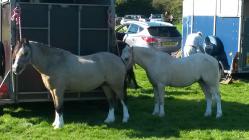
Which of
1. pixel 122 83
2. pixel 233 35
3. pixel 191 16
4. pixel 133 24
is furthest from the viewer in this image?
pixel 133 24

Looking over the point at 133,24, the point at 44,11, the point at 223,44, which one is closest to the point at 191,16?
the point at 223,44

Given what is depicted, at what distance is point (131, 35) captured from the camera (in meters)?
24.0

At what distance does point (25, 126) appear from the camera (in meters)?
9.45

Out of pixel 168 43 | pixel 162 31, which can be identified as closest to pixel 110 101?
pixel 168 43

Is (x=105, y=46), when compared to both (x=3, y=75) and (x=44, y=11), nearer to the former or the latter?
(x=44, y=11)

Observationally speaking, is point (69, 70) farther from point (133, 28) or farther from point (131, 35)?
point (133, 28)

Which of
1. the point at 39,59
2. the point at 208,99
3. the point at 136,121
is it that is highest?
the point at 39,59

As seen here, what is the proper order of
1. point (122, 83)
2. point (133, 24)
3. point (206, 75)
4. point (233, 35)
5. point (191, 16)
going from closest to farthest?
point (122, 83), point (206, 75), point (233, 35), point (191, 16), point (133, 24)

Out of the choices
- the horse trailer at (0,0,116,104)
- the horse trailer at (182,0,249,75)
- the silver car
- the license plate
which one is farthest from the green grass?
the license plate

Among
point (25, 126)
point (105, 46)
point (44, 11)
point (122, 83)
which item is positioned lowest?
point (25, 126)

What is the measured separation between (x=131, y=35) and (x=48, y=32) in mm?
14372

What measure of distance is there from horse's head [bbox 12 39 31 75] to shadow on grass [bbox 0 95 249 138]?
1.62 metres

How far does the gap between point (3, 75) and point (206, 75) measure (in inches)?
160

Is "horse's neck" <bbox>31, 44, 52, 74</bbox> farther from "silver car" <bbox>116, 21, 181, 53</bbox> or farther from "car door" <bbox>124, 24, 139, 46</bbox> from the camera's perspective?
"silver car" <bbox>116, 21, 181, 53</bbox>
